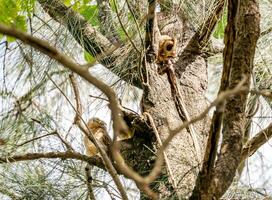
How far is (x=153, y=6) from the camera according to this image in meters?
1.31

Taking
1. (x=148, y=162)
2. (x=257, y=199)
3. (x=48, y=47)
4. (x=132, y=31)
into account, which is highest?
(x=132, y=31)

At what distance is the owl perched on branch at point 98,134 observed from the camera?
4.77 ft

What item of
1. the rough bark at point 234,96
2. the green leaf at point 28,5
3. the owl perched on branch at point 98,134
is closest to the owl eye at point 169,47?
the owl perched on branch at point 98,134

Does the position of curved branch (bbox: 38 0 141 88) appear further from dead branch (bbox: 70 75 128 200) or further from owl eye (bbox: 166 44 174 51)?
dead branch (bbox: 70 75 128 200)

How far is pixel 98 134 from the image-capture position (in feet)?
4.83

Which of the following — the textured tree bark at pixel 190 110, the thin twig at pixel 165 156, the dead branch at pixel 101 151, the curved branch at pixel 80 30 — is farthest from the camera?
the curved branch at pixel 80 30

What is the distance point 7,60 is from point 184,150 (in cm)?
52

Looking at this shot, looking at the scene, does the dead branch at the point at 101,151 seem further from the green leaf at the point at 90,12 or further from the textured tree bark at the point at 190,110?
the green leaf at the point at 90,12

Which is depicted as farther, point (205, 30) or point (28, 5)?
point (28, 5)

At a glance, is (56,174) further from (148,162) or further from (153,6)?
(153,6)

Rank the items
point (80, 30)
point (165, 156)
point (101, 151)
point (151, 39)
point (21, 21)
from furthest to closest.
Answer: point (21, 21)
point (80, 30)
point (151, 39)
point (165, 156)
point (101, 151)

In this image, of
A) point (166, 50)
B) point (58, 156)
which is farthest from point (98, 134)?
point (166, 50)

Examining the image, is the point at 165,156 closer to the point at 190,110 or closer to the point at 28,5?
the point at 190,110

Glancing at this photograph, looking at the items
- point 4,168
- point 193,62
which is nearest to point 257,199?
point 193,62
